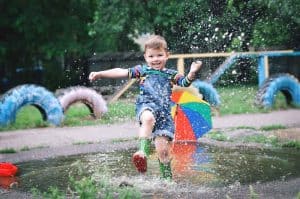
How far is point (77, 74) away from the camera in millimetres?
21922

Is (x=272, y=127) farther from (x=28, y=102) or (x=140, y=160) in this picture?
(x=140, y=160)

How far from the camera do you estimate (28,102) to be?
11062 millimetres

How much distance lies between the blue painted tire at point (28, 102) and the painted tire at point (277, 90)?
170 inches

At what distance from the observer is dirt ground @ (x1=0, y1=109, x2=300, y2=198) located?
7.85 metres

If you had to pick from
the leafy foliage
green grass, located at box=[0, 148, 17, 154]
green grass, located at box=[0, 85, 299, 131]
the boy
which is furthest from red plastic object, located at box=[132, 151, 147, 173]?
the leafy foliage

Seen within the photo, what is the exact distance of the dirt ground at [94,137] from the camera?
7.85 m

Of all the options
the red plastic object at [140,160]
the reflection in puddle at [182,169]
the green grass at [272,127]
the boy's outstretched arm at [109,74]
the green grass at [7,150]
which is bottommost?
the reflection in puddle at [182,169]

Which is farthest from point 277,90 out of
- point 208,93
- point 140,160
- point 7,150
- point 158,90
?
point 140,160

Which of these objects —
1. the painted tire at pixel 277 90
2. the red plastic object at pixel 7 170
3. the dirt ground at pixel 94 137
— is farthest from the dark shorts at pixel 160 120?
the painted tire at pixel 277 90

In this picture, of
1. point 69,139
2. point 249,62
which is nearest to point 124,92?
point 249,62

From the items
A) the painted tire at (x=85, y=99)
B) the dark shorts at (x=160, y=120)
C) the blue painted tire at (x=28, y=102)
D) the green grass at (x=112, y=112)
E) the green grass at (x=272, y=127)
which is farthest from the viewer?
the painted tire at (x=85, y=99)

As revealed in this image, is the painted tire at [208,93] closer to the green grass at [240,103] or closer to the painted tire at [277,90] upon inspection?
the green grass at [240,103]

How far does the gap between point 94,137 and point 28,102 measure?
2214 mm

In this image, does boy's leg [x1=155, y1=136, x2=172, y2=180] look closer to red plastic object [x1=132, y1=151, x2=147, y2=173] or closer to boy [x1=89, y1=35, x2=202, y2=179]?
boy [x1=89, y1=35, x2=202, y2=179]
